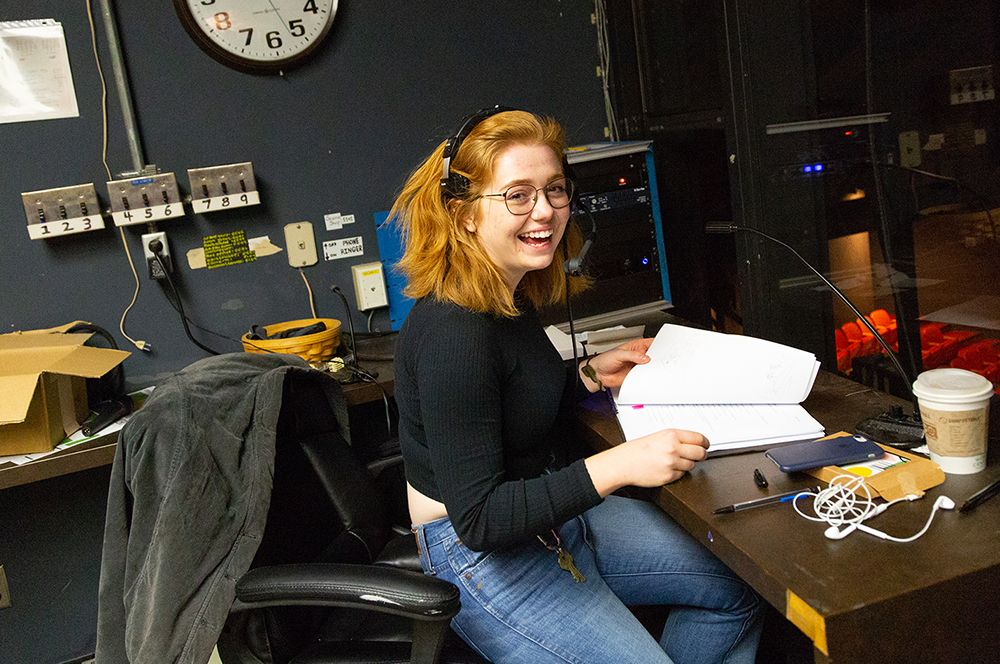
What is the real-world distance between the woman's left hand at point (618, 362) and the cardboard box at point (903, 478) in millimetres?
486

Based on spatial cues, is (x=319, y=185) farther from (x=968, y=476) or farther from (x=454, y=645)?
(x=968, y=476)

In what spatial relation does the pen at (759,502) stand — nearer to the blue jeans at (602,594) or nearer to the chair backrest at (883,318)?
the blue jeans at (602,594)

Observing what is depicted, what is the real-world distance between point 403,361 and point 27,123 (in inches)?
63.4

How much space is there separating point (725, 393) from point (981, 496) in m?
0.42

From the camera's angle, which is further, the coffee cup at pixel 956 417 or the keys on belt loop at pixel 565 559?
the keys on belt loop at pixel 565 559

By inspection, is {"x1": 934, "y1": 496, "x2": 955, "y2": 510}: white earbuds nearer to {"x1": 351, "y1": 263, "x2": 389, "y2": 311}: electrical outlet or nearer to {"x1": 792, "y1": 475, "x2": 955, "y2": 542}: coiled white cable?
{"x1": 792, "y1": 475, "x2": 955, "y2": 542}: coiled white cable

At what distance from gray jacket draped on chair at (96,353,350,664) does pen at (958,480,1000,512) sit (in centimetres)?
98

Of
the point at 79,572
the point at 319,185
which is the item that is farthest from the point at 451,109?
the point at 79,572

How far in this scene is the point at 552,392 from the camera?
1214 millimetres

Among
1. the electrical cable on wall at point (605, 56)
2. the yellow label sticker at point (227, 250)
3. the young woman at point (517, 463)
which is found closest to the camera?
the young woman at point (517, 463)

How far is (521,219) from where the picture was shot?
1202 millimetres

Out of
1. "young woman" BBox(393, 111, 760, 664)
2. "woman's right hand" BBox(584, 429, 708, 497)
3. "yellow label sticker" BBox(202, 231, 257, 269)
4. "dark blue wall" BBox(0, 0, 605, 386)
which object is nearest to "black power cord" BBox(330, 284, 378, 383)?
"dark blue wall" BBox(0, 0, 605, 386)

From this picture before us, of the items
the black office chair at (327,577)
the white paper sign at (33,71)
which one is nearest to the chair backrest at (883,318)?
the black office chair at (327,577)

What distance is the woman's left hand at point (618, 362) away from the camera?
1428 mm
